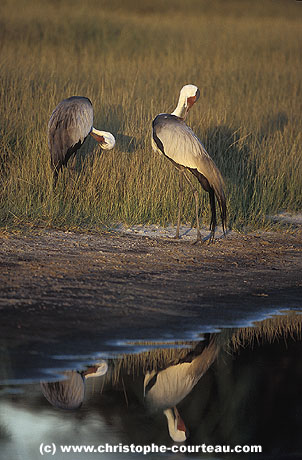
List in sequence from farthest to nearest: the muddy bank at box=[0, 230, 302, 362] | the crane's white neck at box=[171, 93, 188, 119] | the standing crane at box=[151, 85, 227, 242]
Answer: the crane's white neck at box=[171, 93, 188, 119], the standing crane at box=[151, 85, 227, 242], the muddy bank at box=[0, 230, 302, 362]

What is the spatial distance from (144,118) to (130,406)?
6.27 m

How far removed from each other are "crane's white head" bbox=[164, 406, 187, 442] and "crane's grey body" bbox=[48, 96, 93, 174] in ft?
15.1

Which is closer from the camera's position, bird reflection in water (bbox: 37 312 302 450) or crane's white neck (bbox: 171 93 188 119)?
bird reflection in water (bbox: 37 312 302 450)

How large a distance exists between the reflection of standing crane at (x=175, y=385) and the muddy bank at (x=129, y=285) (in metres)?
0.37

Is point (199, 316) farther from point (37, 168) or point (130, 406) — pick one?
point (37, 168)

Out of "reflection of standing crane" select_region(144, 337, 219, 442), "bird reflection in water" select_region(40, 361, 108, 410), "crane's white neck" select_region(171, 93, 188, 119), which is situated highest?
"crane's white neck" select_region(171, 93, 188, 119)

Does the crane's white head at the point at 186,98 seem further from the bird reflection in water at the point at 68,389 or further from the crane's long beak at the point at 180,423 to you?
the crane's long beak at the point at 180,423

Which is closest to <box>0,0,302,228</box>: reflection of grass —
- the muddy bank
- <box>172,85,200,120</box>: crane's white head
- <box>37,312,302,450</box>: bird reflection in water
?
the muddy bank

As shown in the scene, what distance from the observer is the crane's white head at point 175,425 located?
10.5ft

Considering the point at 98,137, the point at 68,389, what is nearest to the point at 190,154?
the point at 98,137

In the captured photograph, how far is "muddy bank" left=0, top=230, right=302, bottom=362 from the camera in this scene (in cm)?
443

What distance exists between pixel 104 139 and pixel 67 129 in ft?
1.58

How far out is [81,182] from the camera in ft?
25.5

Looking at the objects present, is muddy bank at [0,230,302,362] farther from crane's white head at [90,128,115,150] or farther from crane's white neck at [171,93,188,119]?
crane's white head at [90,128,115,150]
